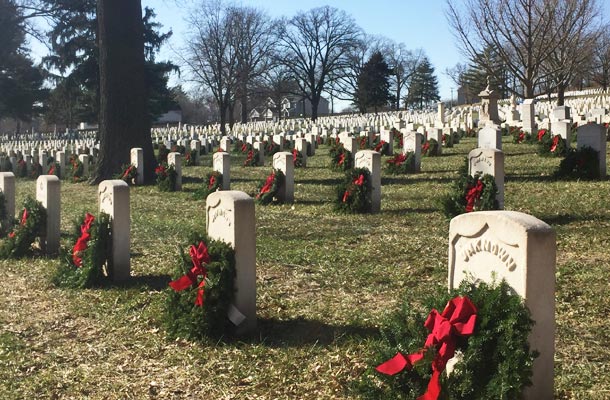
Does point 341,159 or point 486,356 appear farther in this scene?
point 341,159

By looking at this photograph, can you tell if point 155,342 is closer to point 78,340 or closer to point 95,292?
point 78,340

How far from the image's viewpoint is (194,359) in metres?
5.12

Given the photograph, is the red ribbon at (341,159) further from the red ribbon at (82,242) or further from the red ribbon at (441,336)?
the red ribbon at (441,336)

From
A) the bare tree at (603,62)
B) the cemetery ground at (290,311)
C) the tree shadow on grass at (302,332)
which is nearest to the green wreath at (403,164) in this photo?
the cemetery ground at (290,311)

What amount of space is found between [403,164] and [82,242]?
9.73 meters

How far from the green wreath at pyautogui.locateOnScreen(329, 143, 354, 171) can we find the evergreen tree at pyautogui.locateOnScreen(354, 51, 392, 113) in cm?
5218

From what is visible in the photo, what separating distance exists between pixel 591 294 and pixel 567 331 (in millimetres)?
993

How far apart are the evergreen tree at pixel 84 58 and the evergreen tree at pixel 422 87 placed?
4473cm

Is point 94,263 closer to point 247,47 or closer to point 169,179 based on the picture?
point 169,179

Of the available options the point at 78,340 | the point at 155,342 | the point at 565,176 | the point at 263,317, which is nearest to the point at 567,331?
the point at 263,317

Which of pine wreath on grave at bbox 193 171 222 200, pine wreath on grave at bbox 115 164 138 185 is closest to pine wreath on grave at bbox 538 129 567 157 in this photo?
pine wreath on grave at bbox 193 171 222 200

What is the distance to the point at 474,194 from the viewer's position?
372 inches

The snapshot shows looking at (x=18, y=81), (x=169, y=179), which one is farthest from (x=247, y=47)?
(x=169, y=179)

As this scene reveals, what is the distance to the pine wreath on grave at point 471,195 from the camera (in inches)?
366
